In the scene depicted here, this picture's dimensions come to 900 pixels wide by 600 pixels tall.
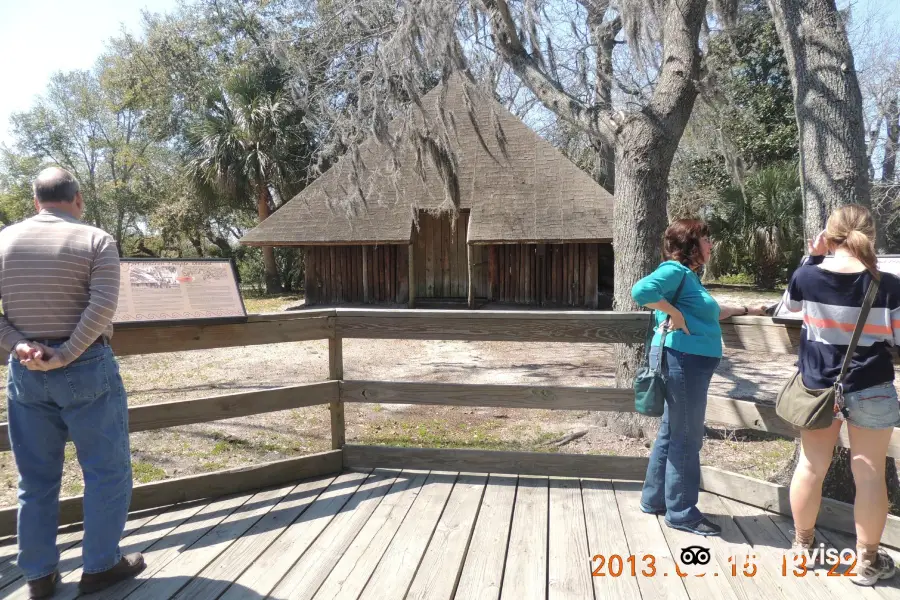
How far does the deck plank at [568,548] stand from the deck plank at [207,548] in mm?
1537

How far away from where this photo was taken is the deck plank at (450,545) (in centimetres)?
260

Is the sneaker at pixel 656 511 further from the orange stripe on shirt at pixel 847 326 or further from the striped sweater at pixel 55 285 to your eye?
the striped sweater at pixel 55 285

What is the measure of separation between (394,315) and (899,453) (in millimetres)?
2681

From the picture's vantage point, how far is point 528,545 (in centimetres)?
298

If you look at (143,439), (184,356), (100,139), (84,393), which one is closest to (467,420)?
(143,439)

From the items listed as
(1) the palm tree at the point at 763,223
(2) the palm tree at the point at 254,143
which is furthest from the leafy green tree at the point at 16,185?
(1) the palm tree at the point at 763,223

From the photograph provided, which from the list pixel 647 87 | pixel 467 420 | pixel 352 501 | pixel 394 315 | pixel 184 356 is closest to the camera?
pixel 352 501

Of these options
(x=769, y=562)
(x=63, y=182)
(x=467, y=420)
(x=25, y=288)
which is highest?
(x=63, y=182)

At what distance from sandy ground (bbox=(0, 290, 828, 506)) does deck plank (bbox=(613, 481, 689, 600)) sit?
6.23ft

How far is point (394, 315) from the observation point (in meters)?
3.93

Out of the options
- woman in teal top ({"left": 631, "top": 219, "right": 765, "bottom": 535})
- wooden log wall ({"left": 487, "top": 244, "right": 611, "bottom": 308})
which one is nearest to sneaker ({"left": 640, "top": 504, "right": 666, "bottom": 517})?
woman in teal top ({"left": 631, "top": 219, "right": 765, "bottom": 535})

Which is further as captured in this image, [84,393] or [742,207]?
[742,207]

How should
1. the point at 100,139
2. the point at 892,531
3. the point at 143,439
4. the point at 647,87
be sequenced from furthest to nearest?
the point at 100,139, the point at 647,87, the point at 143,439, the point at 892,531

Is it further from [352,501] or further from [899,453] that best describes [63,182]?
[899,453]
